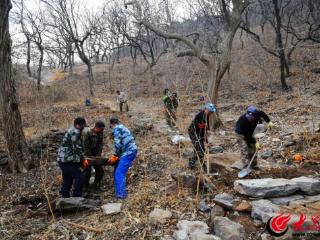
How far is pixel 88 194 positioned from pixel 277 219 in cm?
330

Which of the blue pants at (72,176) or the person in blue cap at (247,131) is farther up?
the person in blue cap at (247,131)

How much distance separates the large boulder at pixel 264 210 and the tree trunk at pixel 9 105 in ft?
16.6

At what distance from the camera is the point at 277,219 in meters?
3.86

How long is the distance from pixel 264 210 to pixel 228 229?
1.98 ft

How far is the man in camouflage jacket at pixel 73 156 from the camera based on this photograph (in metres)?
5.29

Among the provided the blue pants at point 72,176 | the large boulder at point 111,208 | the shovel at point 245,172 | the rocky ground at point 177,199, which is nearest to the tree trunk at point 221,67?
the rocky ground at point 177,199

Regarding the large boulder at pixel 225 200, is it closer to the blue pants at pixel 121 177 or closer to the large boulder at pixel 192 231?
the large boulder at pixel 192 231

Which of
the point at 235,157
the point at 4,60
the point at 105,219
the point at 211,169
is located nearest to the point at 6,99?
the point at 4,60

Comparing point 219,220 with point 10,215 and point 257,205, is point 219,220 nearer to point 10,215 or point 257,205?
point 257,205

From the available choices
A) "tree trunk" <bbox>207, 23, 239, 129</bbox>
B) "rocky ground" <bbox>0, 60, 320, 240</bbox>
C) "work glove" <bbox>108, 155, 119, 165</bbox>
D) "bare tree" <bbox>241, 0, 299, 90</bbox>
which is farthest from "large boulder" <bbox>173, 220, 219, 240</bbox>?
"bare tree" <bbox>241, 0, 299, 90</bbox>

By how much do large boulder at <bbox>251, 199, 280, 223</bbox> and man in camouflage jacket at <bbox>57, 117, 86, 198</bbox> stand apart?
108 inches

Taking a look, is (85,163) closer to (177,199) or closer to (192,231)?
(177,199)

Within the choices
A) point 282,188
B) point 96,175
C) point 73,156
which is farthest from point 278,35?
point 73,156

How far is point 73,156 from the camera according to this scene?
5305mm
